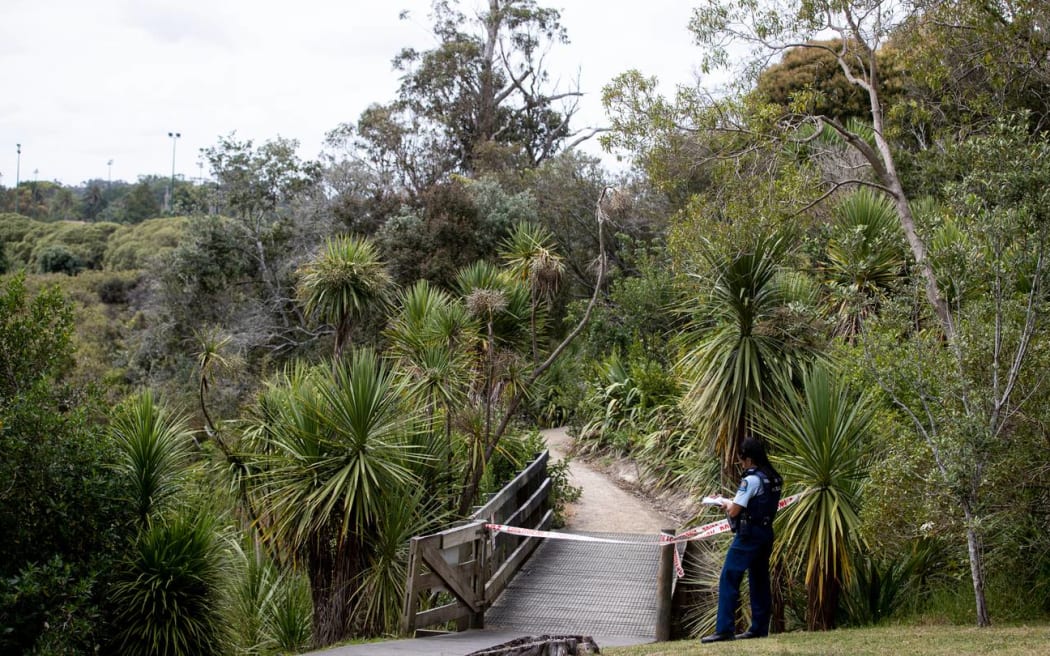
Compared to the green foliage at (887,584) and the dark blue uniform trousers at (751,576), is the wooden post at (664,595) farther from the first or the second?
the green foliage at (887,584)

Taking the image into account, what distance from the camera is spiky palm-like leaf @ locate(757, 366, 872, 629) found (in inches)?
321

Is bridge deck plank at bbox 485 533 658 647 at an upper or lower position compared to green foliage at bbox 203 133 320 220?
lower

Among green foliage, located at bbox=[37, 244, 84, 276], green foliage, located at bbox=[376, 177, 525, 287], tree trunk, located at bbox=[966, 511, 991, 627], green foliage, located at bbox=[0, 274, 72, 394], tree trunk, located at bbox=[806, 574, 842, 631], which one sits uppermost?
green foliage, located at bbox=[37, 244, 84, 276]

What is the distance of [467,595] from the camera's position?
8805mm

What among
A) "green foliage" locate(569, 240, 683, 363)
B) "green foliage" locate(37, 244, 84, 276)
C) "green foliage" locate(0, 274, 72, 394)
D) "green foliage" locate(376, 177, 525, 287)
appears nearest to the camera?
"green foliage" locate(0, 274, 72, 394)

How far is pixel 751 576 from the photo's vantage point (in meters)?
7.38

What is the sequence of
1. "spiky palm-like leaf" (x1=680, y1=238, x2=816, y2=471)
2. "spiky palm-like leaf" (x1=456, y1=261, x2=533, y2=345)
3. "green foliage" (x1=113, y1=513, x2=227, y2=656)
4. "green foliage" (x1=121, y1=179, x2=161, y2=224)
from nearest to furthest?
"green foliage" (x1=113, y1=513, x2=227, y2=656), "spiky palm-like leaf" (x1=680, y1=238, x2=816, y2=471), "spiky palm-like leaf" (x1=456, y1=261, x2=533, y2=345), "green foliage" (x1=121, y1=179, x2=161, y2=224)

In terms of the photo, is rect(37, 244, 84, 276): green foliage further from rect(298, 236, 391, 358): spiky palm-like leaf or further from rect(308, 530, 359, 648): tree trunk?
rect(308, 530, 359, 648): tree trunk

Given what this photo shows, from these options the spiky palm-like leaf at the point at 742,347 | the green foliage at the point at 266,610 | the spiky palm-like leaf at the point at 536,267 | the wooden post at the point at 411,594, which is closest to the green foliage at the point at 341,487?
the green foliage at the point at 266,610

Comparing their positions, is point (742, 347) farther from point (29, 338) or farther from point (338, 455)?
point (29, 338)

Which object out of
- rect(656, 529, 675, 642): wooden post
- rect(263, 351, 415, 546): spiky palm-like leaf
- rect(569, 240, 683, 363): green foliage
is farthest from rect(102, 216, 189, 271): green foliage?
rect(656, 529, 675, 642): wooden post

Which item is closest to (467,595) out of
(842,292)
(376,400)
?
(376,400)

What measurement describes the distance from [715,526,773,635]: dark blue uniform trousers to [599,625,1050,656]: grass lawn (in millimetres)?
220

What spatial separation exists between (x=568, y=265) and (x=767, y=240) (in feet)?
51.0
